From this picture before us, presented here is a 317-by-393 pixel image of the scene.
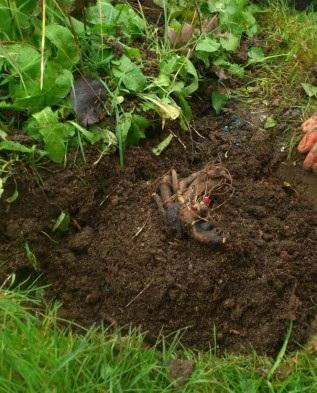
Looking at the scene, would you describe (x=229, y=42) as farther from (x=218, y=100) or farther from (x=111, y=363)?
(x=111, y=363)

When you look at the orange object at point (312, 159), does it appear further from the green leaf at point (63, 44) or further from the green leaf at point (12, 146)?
the green leaf at point (12, 146)

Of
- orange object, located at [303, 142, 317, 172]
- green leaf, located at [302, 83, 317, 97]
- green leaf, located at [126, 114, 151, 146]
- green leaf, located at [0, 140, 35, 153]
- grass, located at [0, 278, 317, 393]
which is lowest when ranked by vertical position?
grass, located at [0, 278, 317, 393]

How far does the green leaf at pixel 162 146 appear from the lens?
9.77 feet

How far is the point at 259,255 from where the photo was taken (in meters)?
2.65

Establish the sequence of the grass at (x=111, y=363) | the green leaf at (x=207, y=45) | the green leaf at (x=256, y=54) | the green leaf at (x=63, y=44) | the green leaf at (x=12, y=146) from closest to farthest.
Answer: the grass at (x=111, y=363) < the green leaf at (x=12, y=146) < the green leaf at (x=63, y=44) < the green leaf at (x=207, y=45) < the green leaf at (x=256, y=54)

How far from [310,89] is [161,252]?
1253 mm

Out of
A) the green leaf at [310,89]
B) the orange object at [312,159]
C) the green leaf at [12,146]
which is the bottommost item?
the green leaf at [12,146]

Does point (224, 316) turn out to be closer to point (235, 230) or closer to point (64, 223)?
point (235, 230)

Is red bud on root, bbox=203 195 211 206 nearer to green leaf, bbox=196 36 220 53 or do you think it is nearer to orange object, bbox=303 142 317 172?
orange object, bbox=303 142 317 172

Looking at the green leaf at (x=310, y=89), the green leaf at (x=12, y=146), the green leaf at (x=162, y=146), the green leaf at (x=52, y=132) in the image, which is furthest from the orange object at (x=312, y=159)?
the green leaf at (x=12, y=146)

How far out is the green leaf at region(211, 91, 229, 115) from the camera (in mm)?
3217

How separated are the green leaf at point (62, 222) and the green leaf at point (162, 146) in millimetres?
510

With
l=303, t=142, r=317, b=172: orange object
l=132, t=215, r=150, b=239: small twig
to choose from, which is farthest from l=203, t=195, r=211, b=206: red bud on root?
l=303, t=142, r=317, b=172: orange object

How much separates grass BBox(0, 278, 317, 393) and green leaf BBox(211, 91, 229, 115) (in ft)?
4.02
